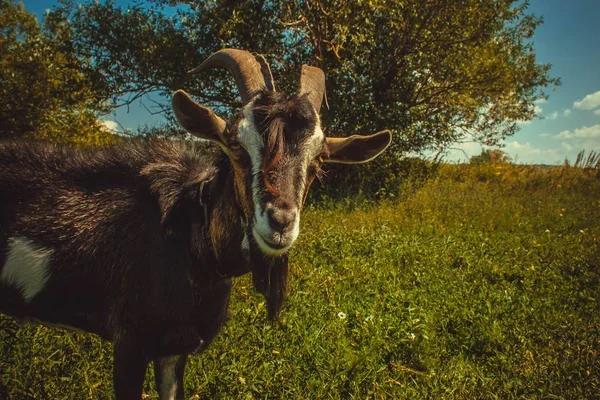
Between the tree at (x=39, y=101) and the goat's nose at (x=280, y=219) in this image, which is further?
the tree at (x=39, y=101)

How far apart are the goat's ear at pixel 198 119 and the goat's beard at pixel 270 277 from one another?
2.36 feet

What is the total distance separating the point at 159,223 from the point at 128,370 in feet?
2.95

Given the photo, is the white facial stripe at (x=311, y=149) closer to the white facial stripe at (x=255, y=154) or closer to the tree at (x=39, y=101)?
the white facial stripe at (x=255, y=154)

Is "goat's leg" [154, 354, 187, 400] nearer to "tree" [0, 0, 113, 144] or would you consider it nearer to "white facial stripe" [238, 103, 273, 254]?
"white facial stripe" [238, 103, 273, 254]

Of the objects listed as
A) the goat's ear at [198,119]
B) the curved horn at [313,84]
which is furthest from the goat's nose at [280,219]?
the curved horn at [313,84]

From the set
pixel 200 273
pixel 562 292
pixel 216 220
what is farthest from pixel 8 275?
pixel 562 292

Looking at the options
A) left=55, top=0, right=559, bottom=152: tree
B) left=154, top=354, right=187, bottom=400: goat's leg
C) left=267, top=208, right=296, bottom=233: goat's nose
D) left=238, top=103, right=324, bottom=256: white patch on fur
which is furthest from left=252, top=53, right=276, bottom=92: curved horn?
left=55, top=0, right=559, bottom=152: tree

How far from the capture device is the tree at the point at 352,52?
799 centimetres

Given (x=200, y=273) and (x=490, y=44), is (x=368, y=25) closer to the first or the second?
(x=490, y=44)

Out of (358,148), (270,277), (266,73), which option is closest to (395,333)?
(270,277)

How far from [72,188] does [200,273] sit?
1.11 metres

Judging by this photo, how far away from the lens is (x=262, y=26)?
8.14 meters

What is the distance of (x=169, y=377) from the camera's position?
101 inches

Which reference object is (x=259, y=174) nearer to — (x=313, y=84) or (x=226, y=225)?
(x=226, y=225)
